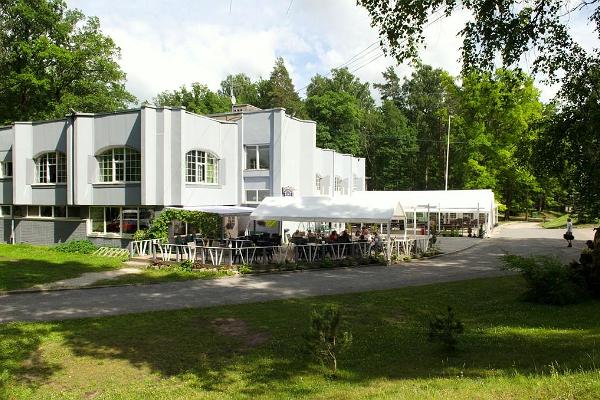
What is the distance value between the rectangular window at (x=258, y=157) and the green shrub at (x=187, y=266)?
10.8 meters

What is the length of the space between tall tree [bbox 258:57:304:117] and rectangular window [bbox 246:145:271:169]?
36.4 meters

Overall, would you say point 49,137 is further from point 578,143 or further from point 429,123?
point 429,123

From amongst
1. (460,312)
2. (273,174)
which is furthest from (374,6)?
(273,174)

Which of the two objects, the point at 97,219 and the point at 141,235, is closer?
the point at 141,235

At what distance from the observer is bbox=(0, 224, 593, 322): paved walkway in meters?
13.2

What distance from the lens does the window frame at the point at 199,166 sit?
26094mm

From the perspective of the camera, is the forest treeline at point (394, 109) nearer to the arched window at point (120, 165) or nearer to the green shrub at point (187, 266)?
the green shrub at point (187, 266)

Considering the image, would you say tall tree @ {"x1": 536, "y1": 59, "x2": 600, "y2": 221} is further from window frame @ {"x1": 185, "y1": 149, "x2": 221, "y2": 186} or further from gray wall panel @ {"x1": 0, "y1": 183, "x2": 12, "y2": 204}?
gray wall panel @ {"x1": 0, "y1": 183, "x2": 12, "y2": 204}

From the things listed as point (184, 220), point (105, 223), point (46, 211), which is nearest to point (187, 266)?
point (184, 220)

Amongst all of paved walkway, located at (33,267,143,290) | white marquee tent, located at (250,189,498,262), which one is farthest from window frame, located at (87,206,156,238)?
white marquee tent, located at (250,189,498,262)

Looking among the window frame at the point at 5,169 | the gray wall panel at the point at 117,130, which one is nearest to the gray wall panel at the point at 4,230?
the window frame at the point at 5,169

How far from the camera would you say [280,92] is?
69.2 metres

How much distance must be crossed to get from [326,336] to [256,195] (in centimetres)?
2266

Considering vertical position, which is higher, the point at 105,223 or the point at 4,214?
the point at 4,214
